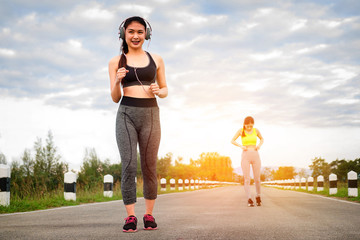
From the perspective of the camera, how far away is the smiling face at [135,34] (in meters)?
4.33

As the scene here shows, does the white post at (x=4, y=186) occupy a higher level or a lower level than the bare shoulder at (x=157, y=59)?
lower

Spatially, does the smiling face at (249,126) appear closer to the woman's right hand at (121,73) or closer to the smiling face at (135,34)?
the smiling face at (135,34)

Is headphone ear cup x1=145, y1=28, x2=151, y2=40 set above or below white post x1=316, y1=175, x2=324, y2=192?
above

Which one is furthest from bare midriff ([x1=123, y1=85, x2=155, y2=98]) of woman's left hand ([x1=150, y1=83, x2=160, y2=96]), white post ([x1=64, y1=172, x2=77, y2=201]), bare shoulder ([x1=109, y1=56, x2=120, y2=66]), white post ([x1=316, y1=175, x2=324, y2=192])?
white post ([x1=316, y1=175, x2=324, y2=192])

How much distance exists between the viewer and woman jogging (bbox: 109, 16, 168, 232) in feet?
13.8

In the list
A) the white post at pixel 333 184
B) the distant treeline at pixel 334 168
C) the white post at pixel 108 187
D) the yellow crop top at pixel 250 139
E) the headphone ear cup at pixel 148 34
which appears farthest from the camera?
the distant treeline at pixel 334 168

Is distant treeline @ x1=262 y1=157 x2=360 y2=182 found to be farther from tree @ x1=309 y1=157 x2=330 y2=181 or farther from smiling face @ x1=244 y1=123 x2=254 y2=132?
smiling face @ x1=244 y1=123 x2=254 y2=132

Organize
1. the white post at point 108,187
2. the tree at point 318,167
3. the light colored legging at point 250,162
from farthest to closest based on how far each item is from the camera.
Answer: the tree at point 318,167 < the white post at point 108,187 < the light colored legging at point 250,162

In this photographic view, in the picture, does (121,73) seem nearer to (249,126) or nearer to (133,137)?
(133,137)

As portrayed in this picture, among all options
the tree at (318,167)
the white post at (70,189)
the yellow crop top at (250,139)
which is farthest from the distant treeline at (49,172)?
the tree at (318,167)

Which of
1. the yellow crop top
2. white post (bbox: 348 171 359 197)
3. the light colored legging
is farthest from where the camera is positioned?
white post (bbox: 348 171 359 197)

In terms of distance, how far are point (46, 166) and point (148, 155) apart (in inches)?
499

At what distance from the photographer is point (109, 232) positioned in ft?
13.6

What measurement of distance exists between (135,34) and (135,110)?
85 centimetres
